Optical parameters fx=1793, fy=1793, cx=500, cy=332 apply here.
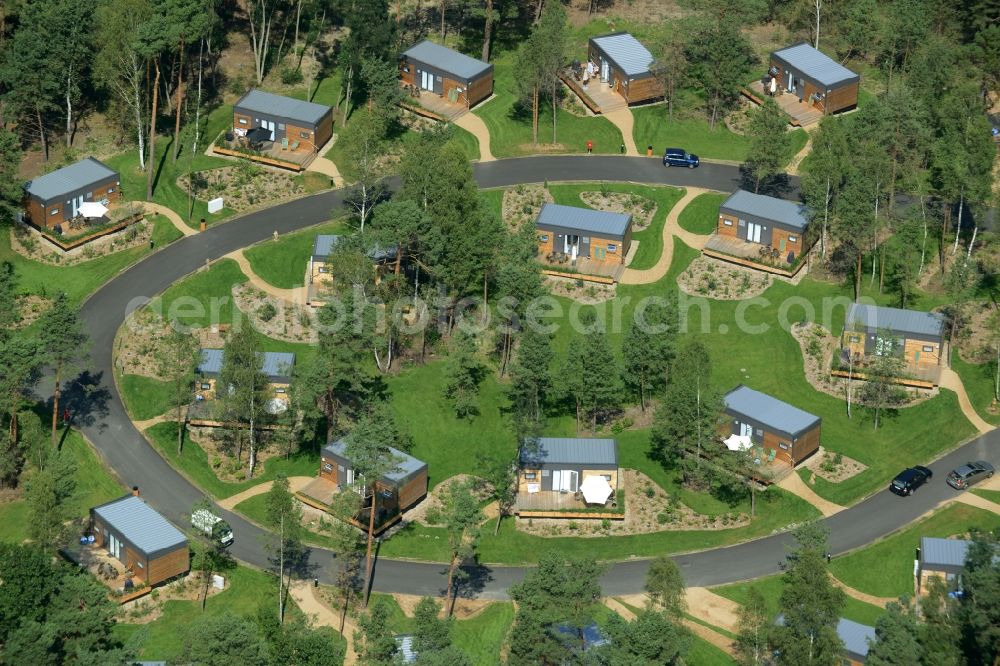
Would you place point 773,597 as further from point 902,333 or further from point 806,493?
point 902,333

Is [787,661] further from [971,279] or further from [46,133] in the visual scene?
[46,133]

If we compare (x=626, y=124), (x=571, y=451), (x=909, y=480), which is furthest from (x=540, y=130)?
(x=909, y=480)

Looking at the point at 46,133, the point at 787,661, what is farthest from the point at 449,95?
the point at 787,661

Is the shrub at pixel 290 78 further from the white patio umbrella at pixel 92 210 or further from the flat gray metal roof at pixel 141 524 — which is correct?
the flat gray metal roof at pixel 141 524

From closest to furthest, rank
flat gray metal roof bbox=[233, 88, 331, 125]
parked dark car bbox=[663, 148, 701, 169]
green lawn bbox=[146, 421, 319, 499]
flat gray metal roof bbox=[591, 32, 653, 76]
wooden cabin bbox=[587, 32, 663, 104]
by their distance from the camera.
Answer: green lawn bbox=[146, 421, 319, 499] < parked dark car bbox=[663, 148, 701, 169] < flat gray metal roof bbox=[233, 88, 331, 125] < wooden cabin bbox=[587, 32, 663, 104] < flat gray metal roof bbox=[591, 32, 653, 76]

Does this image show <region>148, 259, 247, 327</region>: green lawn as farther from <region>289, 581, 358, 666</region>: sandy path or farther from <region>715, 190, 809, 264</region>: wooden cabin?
<region>715, 190, 809, 264</region>: wooden cabin

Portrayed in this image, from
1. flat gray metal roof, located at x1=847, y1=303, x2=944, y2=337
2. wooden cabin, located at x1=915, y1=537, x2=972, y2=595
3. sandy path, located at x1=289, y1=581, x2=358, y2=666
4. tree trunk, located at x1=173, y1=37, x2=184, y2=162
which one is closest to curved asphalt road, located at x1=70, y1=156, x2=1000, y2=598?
sandy path, located at x1=289, y1=581, x2=358, y2=666
